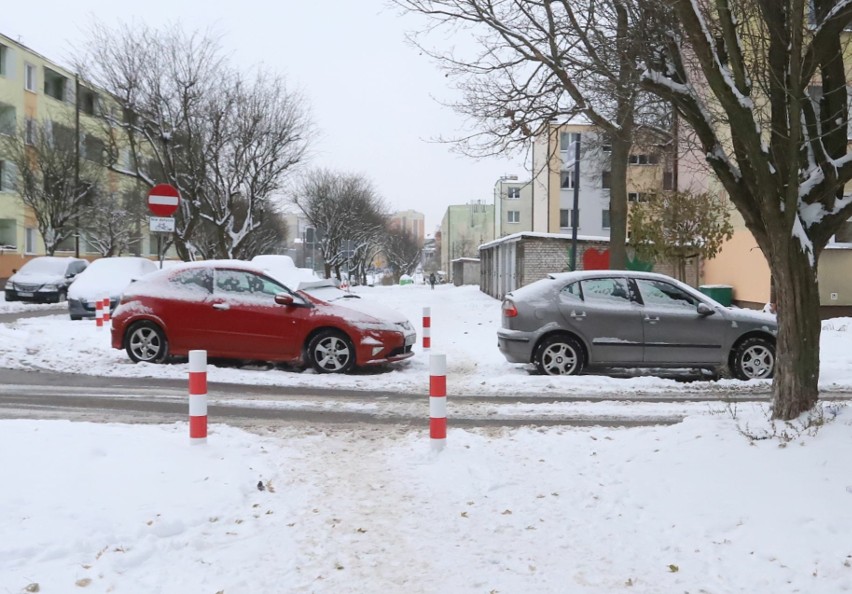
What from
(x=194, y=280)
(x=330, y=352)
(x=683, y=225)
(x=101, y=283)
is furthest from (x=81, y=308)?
(x=683, y=225)

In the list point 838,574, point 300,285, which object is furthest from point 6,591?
point 300,285

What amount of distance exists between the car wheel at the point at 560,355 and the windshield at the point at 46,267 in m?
22.9

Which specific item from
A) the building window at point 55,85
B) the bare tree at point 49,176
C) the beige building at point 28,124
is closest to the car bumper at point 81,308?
the bare tree at point 49,176

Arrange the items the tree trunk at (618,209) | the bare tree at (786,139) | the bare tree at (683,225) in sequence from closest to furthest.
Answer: the bare tree at (786,139) → the tree trunk at (618,209) → the bare tree at (683,225)

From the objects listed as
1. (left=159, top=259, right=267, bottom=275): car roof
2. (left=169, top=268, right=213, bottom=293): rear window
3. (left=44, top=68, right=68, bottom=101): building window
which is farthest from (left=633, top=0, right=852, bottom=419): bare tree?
(left=44, top=68, right=68, bottom=101): building window

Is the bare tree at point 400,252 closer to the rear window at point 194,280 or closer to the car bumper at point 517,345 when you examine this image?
the rear window at point 194,280

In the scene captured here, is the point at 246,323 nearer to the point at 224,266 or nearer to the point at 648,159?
the point at 224,266

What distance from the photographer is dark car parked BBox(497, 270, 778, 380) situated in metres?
10.2

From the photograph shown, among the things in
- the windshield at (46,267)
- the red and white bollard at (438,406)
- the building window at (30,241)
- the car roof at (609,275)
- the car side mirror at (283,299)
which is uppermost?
the building window at (30,241)

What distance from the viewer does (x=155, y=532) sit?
4.05 metres

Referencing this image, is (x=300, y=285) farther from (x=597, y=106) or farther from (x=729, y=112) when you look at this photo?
(x=729, y=112)

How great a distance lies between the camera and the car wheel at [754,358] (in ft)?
33.6

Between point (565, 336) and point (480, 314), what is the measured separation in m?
13.3

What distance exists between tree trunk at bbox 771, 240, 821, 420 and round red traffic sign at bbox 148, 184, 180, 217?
11.5m
